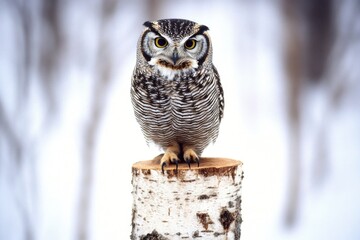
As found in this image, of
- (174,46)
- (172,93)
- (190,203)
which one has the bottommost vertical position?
(190,203)

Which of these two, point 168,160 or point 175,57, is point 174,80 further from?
point 168,160

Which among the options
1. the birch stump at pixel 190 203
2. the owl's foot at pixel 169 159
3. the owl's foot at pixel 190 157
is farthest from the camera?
the owl's foot at pixel 190 157

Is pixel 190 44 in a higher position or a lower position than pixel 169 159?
higher

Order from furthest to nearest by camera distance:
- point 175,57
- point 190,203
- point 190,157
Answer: point 190,157, point 175,57, point 190,203

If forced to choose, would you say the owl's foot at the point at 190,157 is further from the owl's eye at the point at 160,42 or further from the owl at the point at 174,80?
the owl's eye at the point at 160,42

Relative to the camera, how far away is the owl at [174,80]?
1073mm

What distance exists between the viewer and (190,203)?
36.7 inches

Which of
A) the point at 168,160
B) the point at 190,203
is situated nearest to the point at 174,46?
the point at 168,160

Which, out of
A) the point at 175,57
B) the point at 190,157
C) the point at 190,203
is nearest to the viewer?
the point at 190,203

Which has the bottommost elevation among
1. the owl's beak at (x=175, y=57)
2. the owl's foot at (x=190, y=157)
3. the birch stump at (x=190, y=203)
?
the birch stump at (x=190, y=203)

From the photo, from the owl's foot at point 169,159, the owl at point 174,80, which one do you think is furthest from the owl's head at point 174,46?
the owl's foot at point 169,159

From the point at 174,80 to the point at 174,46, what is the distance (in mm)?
103

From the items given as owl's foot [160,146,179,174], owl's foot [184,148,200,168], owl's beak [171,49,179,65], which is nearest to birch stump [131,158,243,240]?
owl's foot [160,146,179,174]

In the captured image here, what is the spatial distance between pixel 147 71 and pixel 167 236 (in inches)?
18.1
